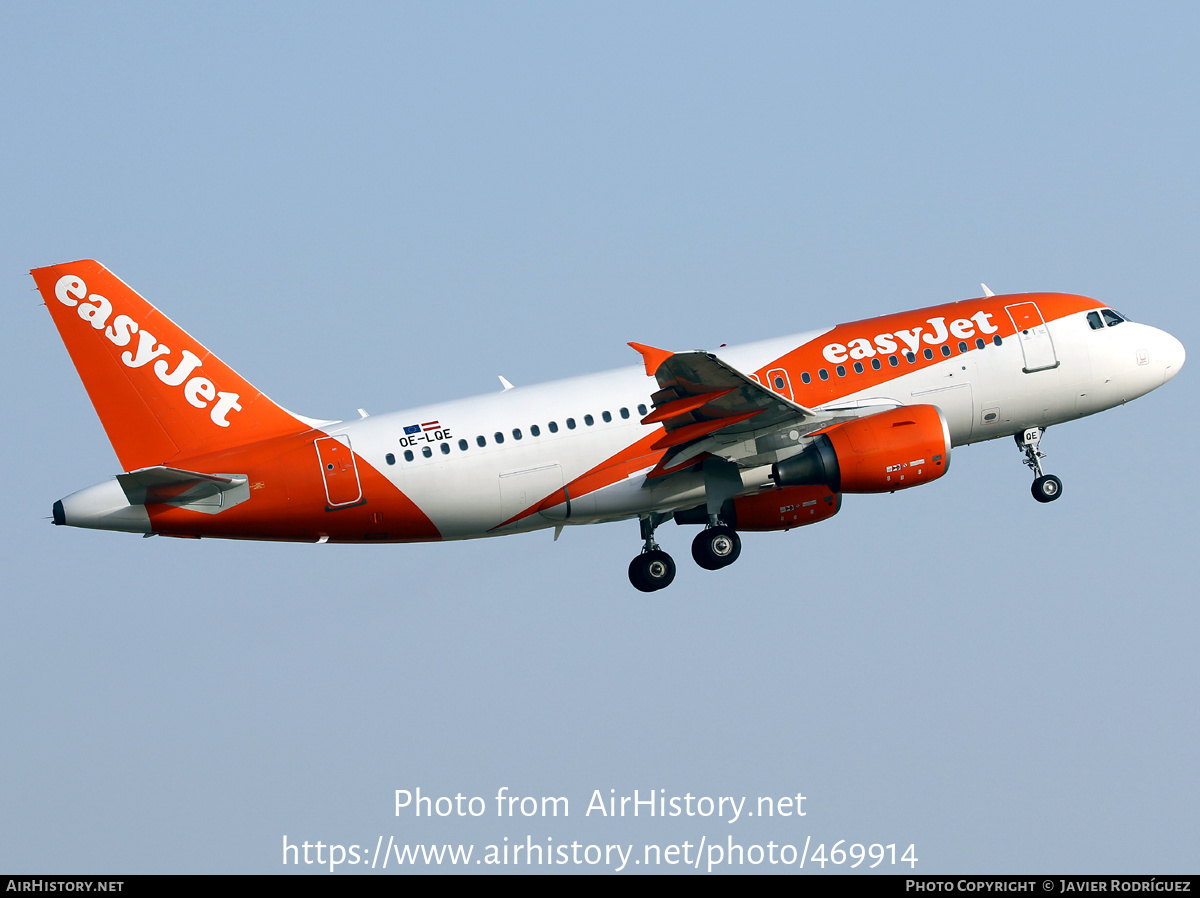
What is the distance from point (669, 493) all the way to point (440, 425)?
251 inches

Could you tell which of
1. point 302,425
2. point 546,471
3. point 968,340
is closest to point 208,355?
point 302,425

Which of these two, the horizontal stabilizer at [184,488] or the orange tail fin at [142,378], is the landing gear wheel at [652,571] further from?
the horizontal stabilizer at [184,488]

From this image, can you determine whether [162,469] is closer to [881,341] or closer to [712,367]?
[712,367]

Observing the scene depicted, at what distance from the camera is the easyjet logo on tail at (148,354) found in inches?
1558

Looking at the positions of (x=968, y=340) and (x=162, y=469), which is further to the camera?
(x=968, y=340)

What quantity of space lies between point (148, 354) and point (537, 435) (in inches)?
400

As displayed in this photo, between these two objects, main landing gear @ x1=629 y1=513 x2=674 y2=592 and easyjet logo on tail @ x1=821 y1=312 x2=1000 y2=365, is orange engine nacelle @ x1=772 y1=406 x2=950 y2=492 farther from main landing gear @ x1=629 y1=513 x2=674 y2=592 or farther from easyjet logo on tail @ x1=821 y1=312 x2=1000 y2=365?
main landing gear @ x1=629 y1=513 x2=674 y2=592

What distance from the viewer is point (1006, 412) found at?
142 feet

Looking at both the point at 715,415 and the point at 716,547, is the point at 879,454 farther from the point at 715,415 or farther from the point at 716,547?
the point at 716,547

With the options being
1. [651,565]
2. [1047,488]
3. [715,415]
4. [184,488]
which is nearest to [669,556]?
[651,565]

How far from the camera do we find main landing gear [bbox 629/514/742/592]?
42.5m

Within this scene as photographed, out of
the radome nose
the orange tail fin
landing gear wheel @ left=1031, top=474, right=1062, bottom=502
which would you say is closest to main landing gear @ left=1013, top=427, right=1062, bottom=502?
landing gear wheel @ left=1031, top=474, right=1062, bottom=502

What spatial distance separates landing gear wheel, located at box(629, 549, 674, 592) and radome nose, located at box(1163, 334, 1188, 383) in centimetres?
1560

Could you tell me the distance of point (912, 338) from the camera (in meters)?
42.5
